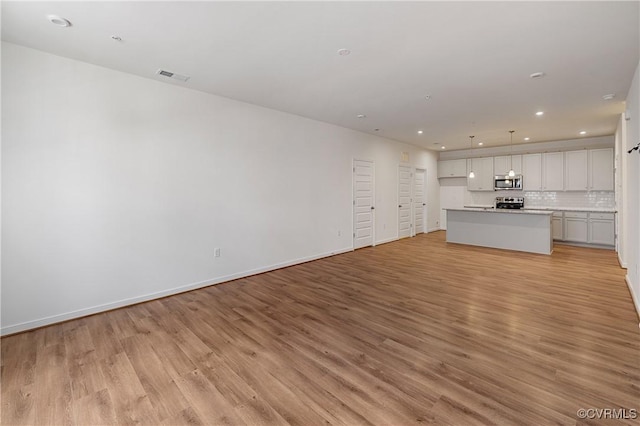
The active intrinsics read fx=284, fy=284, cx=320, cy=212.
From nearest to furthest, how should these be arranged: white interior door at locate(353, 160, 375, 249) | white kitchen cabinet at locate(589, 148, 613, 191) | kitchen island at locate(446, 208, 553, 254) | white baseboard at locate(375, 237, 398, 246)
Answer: kitchen island at locate(446, 208, 553, 254)
white interior door at locate(353, 160, 375, 249)
white kitchen cabinet at locate(589, 148, 613, 191)
white baseboard at locate(375, 237, 398, 246)

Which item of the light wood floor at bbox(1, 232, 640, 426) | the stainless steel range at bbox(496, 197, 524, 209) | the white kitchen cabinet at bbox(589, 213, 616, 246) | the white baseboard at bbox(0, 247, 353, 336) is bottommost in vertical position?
the light wood floor at bbox(1, 232, 640, 426)

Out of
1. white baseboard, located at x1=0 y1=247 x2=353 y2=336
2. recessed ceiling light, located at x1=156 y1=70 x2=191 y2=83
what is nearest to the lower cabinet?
white baseboard, located at x1=0 y1=247 x2=353 y2=336

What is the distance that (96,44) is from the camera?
2918 millimetres

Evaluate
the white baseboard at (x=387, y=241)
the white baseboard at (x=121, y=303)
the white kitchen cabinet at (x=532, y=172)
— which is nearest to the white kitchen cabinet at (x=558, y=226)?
the white kitchen cabinet at (x=532, y=172)

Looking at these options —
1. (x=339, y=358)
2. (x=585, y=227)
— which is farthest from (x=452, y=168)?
(x=339, y=358)

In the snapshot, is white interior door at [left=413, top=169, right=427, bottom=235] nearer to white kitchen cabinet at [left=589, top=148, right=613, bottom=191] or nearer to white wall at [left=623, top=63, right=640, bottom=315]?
white kitchen cabinet at [left=589, top=148, right=613, bottom=191]

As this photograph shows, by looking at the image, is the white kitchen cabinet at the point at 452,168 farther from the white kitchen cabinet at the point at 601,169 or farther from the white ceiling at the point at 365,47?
the white ceiling at the point at 365,47

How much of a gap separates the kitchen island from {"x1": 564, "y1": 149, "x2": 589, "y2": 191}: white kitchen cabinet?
2.02m

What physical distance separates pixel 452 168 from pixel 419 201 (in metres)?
1.82

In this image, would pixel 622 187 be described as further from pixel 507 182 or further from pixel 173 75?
pixel 173 75

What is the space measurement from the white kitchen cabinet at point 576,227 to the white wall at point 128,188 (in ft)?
23.1

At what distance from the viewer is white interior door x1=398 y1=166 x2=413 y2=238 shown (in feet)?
27.9

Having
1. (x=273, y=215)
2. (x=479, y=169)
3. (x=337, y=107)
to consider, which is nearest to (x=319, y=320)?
(x=273, y=215)

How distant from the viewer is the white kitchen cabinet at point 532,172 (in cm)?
816
